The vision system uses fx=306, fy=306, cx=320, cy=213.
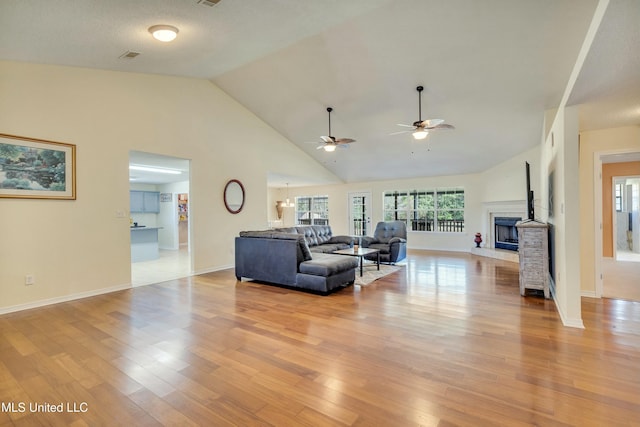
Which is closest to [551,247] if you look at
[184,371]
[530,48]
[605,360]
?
[605,360]

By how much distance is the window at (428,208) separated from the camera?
9.13m

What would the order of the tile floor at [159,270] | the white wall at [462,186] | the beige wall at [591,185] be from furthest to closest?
the white wall at [462,186]
the tile floor at [159,270]
the beige wall at [591,185]

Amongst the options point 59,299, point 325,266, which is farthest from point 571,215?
point 59,299

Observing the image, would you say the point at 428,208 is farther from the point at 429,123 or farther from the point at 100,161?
the point at 100,161

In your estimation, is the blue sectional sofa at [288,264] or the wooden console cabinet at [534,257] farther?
the blue sectional sofa at [288,264]

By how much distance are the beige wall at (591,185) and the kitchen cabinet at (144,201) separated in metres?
11.1

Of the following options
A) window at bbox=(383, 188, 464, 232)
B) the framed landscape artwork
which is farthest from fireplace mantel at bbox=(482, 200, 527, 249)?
the framed landscape artwork

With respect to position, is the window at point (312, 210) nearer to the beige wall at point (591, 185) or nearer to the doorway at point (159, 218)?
the doorway at point (159, 218)

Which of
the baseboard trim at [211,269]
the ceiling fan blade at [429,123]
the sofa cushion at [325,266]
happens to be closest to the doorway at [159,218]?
the baseboard trim at [211,269]

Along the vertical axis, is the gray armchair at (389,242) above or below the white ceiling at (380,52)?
below

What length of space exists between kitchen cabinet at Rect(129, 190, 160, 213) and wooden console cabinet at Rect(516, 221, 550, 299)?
34.0 feet

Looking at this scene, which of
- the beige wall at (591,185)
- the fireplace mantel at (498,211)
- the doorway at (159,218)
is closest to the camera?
the beige wall at (591,185)

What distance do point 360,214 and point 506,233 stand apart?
444cm

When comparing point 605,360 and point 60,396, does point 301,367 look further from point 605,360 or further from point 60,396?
point 605,360
